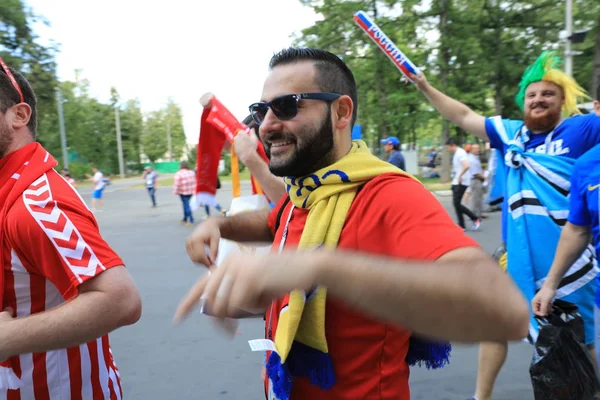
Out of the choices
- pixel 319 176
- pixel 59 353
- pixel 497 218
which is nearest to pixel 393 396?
pixel 319 176

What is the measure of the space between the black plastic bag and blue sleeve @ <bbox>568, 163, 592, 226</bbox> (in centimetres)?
Result: 63

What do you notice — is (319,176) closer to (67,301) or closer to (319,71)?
(319,71)

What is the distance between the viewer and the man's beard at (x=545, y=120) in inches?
113

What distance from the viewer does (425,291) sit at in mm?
875

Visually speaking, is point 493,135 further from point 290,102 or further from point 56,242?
point 56,242

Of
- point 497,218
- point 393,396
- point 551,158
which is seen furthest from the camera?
point 497,218

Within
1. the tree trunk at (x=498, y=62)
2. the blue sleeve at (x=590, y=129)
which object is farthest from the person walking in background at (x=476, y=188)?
the tree trunk at (x=498, y=62)

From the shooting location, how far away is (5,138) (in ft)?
5.49

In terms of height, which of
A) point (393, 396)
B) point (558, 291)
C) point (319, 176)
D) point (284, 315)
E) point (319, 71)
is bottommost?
point (558, 291)

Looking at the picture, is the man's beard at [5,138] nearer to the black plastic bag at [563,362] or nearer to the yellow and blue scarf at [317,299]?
the yellow and blue scarf at [317,299]

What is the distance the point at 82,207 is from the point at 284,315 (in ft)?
2.71

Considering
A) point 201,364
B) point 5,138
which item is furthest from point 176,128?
point 5,138

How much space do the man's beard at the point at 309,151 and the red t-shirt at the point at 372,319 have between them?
0.48ft

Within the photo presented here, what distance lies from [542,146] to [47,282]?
2779mm
